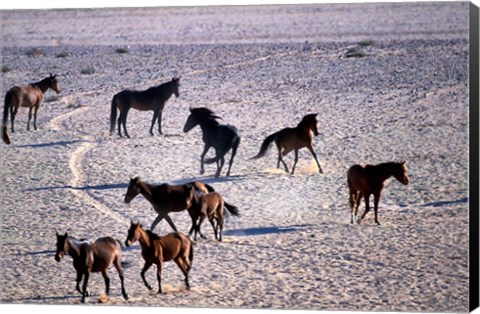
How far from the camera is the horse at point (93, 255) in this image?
37.8 ft

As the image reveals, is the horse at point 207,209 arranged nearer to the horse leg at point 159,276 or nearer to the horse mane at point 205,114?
the horse leg at point 159,276

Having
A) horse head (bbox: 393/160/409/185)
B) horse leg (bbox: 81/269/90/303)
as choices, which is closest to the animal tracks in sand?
horse leg (bbox: 81/269/90/303)

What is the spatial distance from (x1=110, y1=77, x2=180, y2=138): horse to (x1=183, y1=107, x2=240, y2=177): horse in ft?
1.09

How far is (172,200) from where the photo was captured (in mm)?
12406

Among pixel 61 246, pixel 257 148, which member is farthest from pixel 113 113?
pixel 61 246

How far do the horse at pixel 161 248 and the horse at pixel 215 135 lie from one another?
1692mm

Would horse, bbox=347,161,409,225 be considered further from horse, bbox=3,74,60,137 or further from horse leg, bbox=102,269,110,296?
horse, bbox=3,74,60,137

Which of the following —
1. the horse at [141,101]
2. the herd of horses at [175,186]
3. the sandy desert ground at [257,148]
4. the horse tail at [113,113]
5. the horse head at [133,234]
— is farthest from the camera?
the horse tail at [113,113]

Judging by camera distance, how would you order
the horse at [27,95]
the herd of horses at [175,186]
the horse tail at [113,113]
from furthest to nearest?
the horse tail at [113,113]
the horse at [27,95]
the herd of horses at [175,186]

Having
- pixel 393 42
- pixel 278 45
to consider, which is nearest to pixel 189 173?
pixel 278 45

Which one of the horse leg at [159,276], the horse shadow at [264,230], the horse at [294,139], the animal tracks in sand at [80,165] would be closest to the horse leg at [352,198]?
the horse shadow at [264,230]

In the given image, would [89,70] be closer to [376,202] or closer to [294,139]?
[294,139]

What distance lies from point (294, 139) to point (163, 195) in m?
1.68

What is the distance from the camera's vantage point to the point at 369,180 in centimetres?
1253
